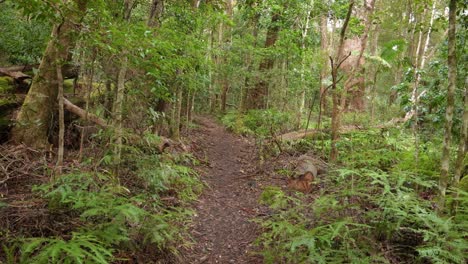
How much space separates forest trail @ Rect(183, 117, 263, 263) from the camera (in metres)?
4.80

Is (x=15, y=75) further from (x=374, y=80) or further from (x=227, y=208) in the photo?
(x=374, y=80)

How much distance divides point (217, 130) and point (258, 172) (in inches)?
316

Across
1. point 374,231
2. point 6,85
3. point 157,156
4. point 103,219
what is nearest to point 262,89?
point 157,156

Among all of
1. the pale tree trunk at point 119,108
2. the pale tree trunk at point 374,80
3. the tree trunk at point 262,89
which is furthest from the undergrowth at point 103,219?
the tree trunk at point 262,89

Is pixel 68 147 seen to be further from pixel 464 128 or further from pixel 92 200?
pixel 464 128

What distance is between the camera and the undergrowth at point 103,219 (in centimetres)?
296

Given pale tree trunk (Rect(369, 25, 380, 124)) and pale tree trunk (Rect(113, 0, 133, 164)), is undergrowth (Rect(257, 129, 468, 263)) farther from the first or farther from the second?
pale tree trunk (Rect(369, 25, 380, 124))

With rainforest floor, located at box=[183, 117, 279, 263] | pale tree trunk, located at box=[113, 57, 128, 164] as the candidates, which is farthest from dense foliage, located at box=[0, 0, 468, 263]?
rainforest floor, located at box=[183, 117, 279, 263]

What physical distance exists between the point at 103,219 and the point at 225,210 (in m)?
3.03

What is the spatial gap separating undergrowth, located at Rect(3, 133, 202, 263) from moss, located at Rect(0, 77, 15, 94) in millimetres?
2940

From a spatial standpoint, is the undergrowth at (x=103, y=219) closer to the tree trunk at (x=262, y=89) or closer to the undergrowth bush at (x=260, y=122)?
the undergrowth bush at (x=260, y=122)

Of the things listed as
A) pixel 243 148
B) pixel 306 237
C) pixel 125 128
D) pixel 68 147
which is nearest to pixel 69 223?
pixel 125 128

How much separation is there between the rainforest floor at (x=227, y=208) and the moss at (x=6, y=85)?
4617mm

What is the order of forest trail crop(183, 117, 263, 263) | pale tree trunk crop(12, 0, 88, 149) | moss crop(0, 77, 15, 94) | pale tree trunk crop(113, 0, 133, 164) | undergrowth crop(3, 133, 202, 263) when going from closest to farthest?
undergrowth crop(3, 133, 202, 263), forest trail crop(183, 117, 263, 263), pale tree trunk crop(113, 0, 133, 164), pale tree trunk crop(12, 0, 88, 149), moss crop(0, 77, 15, 94)
